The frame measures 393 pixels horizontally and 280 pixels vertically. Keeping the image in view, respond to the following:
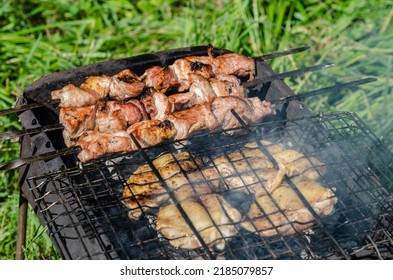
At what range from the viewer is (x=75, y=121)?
11.5 ft

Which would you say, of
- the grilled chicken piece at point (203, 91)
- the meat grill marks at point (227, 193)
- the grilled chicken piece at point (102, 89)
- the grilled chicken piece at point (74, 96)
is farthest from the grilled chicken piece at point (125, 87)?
the meat grill marks at point (227, 193)

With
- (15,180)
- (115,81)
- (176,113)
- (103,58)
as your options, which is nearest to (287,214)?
(176,113)

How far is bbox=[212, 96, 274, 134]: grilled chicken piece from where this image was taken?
12.2 ft

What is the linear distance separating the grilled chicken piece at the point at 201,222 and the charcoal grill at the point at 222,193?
66 mm

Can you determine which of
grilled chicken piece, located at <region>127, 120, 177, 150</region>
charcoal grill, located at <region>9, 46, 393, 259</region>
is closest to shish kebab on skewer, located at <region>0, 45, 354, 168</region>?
grilled chicken piece, located at <region>127, 120, 177, 150</region>

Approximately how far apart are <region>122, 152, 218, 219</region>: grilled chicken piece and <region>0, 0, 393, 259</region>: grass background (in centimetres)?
235

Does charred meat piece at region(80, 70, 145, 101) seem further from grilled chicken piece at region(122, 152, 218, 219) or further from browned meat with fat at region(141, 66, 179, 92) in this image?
grilled chicken piece at region(122, 152, 218, 219)

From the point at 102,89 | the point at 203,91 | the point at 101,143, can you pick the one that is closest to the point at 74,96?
the point at 102,89

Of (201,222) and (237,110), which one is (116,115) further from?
(201,222)

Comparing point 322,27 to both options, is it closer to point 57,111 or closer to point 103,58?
point 103,58

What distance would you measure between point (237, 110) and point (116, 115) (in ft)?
2.86

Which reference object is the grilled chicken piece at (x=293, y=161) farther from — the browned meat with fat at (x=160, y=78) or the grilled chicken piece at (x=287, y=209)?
the browned meat with fat at (x=160, y=78)

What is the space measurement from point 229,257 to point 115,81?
1664mm

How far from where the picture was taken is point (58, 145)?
3.68 metres
